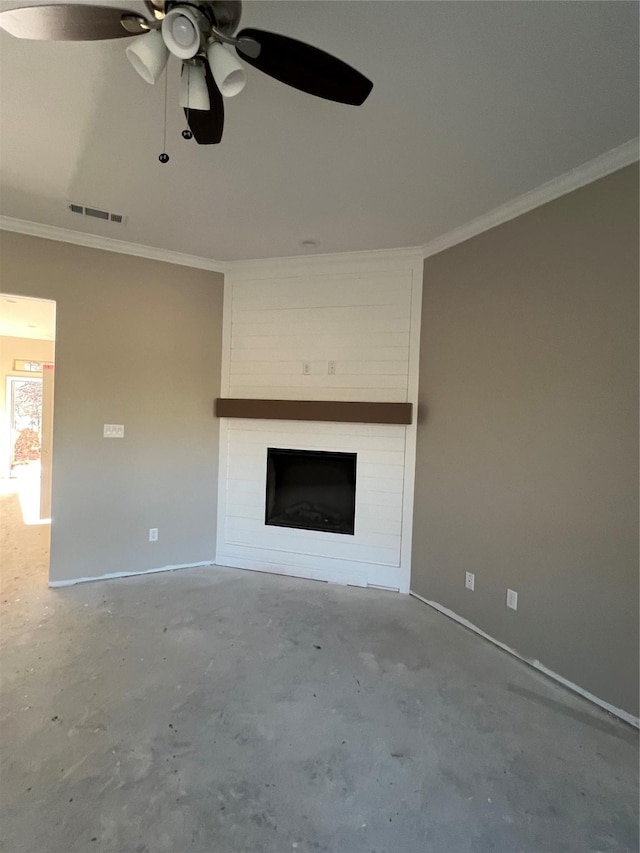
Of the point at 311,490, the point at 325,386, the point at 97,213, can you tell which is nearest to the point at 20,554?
the point at 311,490

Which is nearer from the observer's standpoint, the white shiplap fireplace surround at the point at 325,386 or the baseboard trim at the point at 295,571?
the white shiplap fireplace surround at the point at 325,386

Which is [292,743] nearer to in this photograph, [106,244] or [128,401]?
[128,401]

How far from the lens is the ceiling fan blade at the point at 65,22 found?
1.10m

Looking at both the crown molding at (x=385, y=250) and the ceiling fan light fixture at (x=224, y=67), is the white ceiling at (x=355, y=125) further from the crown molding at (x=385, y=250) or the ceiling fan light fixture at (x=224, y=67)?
the ceiling fan light fixture at (x=224, y=67)

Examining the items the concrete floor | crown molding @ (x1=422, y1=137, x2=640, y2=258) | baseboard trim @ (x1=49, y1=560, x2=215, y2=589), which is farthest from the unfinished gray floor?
crown molding @ (x1=422, y1=137, x2=640, y2=258)

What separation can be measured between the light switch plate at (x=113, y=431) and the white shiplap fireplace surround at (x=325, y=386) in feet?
2.66

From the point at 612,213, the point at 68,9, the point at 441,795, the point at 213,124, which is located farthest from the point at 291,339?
the point at 441,795

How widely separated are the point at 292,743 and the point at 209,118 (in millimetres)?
2441

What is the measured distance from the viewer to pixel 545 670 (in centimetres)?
224

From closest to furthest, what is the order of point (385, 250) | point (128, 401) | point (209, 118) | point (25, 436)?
point (209, 118)
point (385, 250)
point (128, 401)
point (25, 436)

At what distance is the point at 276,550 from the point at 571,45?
11.3 feet

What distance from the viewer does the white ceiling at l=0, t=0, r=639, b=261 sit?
139 cm

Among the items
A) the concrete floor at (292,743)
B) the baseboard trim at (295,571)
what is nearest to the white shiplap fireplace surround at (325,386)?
the baseboard trim at (295,571)

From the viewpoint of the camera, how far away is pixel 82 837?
4.37ft
